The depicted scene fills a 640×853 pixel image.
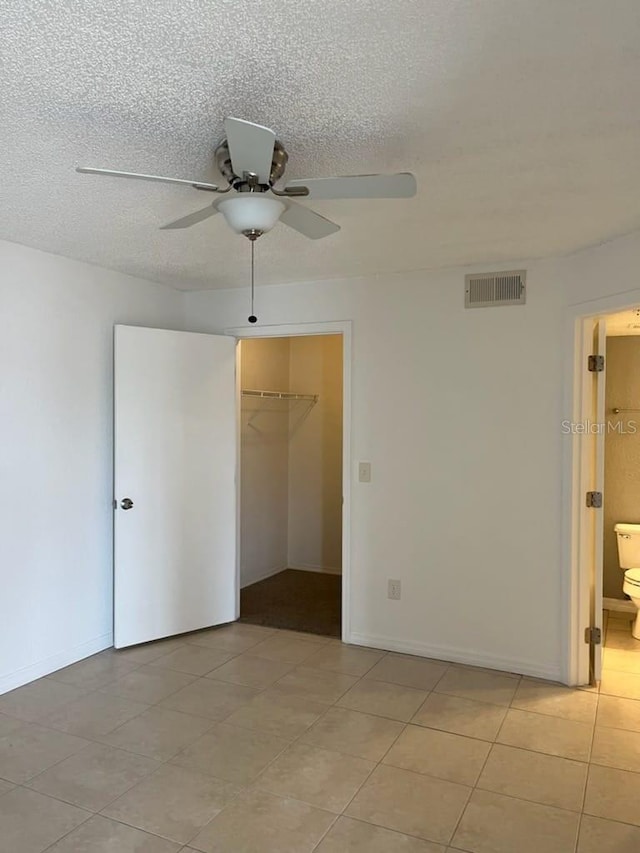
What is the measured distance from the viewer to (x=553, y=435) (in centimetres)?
340

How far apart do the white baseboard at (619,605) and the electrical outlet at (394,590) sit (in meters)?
1.97

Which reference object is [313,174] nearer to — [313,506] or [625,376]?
[625,376]

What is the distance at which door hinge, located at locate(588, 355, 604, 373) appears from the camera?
3.33 m

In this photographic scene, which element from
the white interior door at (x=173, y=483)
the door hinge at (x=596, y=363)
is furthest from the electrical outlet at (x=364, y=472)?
the door hinge at (x=596, y=363)

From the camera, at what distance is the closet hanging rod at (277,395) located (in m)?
5.31

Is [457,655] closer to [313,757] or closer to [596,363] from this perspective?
[313,757]

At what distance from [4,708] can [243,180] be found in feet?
9.12

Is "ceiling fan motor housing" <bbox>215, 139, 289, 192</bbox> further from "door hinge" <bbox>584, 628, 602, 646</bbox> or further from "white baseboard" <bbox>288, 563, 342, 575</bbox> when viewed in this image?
"white baseboard" <bbox>288, 563, 342, 575</bbox>

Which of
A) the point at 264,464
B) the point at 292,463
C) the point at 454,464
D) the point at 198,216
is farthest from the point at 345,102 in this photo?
the point at 292,463

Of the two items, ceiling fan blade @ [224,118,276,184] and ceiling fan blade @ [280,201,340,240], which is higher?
ceiling fan blade @ [224,118,276,184]

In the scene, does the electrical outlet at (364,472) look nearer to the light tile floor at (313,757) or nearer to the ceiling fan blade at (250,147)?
the light tile floor at (313,757)

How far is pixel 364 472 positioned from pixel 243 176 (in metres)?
2.35

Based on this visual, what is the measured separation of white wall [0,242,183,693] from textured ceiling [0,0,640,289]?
2.30 ft

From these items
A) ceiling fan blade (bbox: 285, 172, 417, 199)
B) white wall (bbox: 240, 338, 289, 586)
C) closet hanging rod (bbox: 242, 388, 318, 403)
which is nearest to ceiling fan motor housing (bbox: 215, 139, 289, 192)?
ceiling fan blade (bbox: 285, 172, 417, 199)
